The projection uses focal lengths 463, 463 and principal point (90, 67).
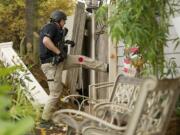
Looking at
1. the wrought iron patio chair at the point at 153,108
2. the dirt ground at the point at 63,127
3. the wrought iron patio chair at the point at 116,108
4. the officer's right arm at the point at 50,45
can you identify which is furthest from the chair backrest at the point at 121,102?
the officer's right arm at the point at 50,45

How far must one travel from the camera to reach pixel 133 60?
6.04 meters

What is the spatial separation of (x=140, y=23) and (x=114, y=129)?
2.02 m

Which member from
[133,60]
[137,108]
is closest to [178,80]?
[137,108]

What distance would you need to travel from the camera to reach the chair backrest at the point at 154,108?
305 centimetres

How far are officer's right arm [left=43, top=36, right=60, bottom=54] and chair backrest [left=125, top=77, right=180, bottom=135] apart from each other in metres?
3.97

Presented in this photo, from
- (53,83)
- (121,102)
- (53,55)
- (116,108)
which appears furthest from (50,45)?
(116,108)

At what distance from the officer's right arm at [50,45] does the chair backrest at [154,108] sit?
397 centimetres

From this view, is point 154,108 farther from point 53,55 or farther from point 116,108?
point 53,55

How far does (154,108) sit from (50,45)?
4.05m

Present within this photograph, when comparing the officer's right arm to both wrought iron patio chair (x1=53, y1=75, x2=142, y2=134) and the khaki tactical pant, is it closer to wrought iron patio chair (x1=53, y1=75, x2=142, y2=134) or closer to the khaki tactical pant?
the khaki tactical pant

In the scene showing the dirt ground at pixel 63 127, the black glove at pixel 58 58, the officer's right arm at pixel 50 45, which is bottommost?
the dirt ground at pixel 63 127

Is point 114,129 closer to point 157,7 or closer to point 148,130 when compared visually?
point 148,130

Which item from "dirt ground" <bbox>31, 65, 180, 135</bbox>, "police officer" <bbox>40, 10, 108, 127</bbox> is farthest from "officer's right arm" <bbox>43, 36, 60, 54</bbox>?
"dirt ground" <bbox>31, 65, 180, 135</bbox>

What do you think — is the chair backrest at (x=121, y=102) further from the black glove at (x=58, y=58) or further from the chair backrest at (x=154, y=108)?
the black glove at (x=58, y=58)
